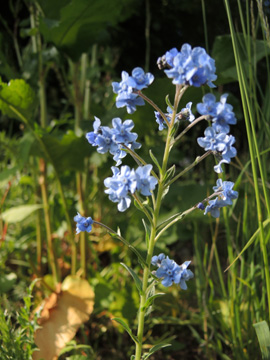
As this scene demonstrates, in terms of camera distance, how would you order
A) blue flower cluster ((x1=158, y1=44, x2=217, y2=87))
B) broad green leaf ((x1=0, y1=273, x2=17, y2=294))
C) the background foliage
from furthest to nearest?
broad green leaf ((x1=0, y1=273, x2=17, y2=294)), the background foliage, blue flower cluster ((x1=158, y1=44, x2=217, y2=87))

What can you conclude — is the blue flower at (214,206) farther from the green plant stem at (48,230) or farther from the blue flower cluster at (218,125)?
the green plant stem at (48,230)

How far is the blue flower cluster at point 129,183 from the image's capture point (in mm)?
592

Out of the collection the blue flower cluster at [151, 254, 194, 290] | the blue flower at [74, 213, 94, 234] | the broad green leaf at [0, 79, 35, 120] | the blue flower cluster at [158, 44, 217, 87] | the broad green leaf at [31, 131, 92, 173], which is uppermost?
the broad green leaf at [0, 79, 35, 120]

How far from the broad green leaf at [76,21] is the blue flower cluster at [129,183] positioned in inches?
28.2

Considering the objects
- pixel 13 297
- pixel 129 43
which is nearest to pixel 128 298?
pixel 13 297

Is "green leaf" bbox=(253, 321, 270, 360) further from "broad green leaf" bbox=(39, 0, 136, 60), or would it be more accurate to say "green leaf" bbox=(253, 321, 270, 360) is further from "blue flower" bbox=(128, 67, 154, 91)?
"broad green leaf" bbox=(39, 0, 136, 60)

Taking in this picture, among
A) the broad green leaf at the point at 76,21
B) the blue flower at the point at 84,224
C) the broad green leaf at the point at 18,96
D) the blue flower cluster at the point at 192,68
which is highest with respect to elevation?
the broad green leaf at the point at 76,21

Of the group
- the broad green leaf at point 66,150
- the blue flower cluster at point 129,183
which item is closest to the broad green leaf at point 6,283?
the broad green leaf at point 66,150

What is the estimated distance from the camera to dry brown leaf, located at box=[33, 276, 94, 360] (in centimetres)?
108

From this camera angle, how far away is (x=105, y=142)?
25.0 inches

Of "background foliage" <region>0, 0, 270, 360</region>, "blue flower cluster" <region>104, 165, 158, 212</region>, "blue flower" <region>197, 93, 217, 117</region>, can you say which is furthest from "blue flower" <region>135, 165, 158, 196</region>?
"background foliage" <region>0, 0, 270, 360</region>

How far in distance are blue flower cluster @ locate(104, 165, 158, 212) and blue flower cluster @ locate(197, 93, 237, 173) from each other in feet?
0.31

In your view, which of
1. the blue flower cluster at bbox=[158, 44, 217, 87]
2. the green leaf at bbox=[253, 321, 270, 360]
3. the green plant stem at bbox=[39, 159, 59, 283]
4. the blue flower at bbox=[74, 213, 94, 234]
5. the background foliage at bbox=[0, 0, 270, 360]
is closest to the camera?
the blue flower cluster at bbox=[158, 44, 217, 87]

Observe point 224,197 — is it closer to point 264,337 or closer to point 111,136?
point 111,136
